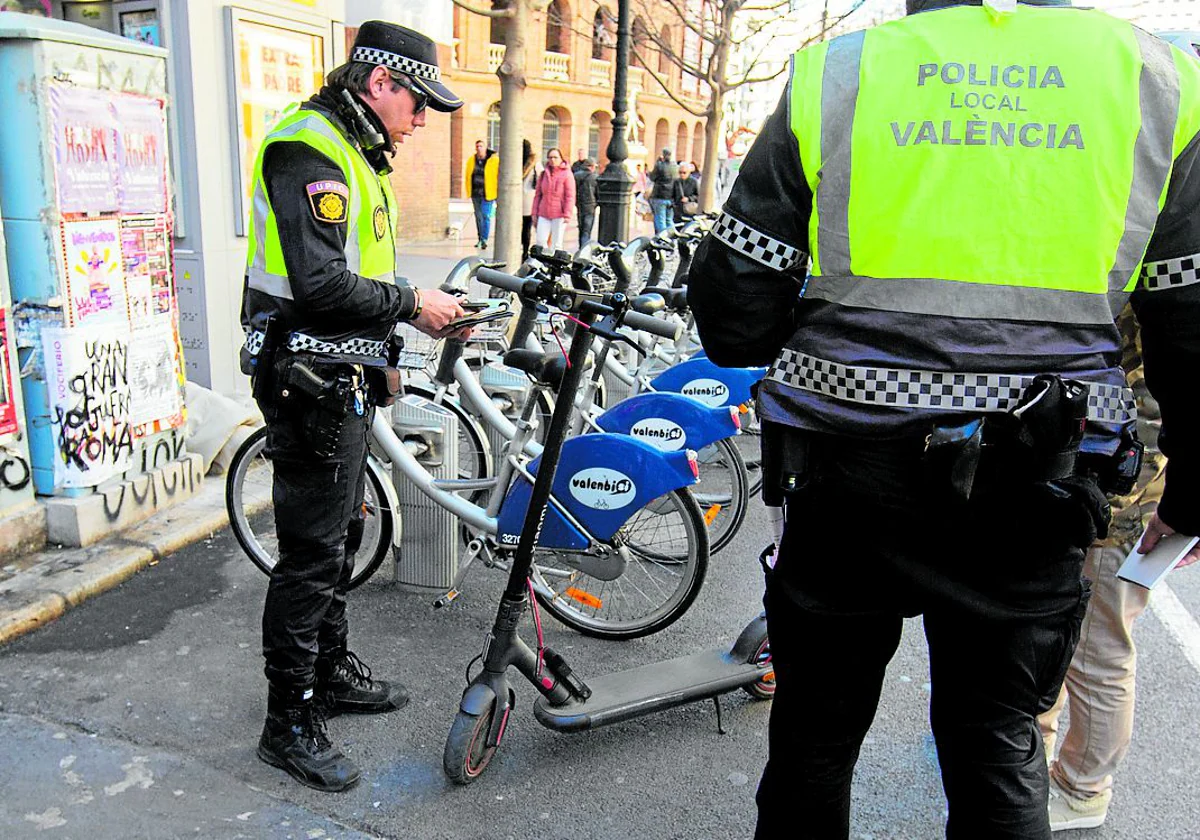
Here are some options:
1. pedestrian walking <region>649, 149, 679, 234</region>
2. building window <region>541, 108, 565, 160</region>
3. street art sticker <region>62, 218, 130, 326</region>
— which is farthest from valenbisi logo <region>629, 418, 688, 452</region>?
building window <region>541, 108, 565, 160</region>

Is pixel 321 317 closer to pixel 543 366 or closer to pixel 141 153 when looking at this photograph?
pixel 543 366

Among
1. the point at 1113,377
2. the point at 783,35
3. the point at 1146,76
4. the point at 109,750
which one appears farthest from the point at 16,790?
the point at 783,35

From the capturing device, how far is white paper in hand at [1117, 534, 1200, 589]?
205cm

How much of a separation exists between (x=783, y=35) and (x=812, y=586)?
22.4 m

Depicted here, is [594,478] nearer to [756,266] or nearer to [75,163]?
[756,266]

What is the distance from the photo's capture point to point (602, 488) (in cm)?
361

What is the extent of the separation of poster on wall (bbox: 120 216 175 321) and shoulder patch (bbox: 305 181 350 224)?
2316mm

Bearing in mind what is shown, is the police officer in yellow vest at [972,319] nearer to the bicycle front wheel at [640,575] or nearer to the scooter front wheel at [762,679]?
the scooter front wheel at [762,679]

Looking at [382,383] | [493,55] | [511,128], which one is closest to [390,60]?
[382,383]

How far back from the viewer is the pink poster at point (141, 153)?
445 cm

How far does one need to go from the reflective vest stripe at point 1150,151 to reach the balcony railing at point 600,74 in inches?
1455

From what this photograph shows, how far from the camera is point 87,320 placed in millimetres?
4293

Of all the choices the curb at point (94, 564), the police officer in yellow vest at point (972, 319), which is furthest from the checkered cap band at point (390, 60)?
the curb at point (94, 564)

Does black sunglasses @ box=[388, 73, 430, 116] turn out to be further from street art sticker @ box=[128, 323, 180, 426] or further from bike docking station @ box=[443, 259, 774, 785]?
street art sticker @ box=[128, 323, 180, 426]
